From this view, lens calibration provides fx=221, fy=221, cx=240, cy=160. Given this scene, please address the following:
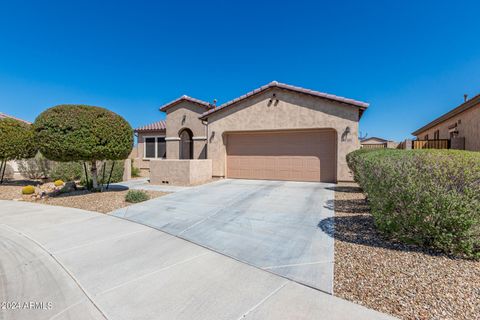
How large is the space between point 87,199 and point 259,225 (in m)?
7.51

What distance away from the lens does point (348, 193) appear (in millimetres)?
9789

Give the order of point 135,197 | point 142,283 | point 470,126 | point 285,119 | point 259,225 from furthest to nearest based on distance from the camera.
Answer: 1. point 285,119
2. point 470,126
3. point 135,197
4. point 259,225
5. point 142,283

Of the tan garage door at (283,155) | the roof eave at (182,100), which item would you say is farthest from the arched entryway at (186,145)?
the tan garage door at (283,155)

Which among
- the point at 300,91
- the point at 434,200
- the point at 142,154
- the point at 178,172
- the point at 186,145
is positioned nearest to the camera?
the point at 434,200

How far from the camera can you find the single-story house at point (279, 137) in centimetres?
1247

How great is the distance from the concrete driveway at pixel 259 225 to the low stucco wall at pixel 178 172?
2.89 m

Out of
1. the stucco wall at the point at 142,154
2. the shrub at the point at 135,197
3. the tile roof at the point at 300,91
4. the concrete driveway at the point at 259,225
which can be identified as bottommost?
the concrete driveway at the point at 259,225

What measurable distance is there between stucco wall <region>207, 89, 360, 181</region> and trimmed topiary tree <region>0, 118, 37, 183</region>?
10.3m

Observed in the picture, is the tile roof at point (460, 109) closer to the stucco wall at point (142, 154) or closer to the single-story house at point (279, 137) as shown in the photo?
the single-story house at point (279, 137)

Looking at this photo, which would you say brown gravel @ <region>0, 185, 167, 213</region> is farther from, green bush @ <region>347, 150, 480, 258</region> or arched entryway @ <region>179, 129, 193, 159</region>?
arched entryway @ <region>179, 129, 193, 159</region>

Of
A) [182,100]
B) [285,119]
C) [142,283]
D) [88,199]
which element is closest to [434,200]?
[142,283]

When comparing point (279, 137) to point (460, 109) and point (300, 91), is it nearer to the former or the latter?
point (300, 91)

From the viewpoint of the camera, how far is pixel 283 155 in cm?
1398

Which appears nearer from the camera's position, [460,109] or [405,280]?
[405,280]
